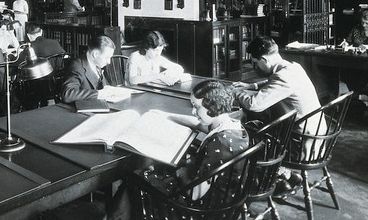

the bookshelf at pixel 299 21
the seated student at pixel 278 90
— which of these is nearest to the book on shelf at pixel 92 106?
the seated student at pixel 278 90

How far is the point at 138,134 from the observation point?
6.79 feet

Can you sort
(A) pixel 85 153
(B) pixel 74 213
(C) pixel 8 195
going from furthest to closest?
(A) pixel 85 153 < (B) pixel 74 213 < (C) pixel 8 195

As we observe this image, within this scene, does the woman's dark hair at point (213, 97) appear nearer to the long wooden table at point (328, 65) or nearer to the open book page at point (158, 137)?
the open book page at point (158, 137)

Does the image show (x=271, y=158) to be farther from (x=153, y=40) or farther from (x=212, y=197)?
(x=153, y=40)

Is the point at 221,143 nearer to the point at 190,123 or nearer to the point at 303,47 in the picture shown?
the point at 190,123

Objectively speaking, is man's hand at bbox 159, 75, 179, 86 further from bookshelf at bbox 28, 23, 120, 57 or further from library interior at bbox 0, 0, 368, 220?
bookshelf at bbox 28, 23, 120, 57

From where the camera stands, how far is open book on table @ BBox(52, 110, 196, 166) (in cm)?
195

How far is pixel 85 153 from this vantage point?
6.44 ft

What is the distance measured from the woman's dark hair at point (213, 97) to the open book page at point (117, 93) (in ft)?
3.13

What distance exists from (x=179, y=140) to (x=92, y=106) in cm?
77

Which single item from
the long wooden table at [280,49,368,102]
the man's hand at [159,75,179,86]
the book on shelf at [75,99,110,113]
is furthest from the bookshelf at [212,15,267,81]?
the book on shelf at [75,99,110,113]

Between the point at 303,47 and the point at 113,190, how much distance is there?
4158mm

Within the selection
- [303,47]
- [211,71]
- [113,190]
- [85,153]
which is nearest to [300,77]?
[113,190]

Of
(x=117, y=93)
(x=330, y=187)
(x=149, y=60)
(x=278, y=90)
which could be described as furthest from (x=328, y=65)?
(x=117, y=93)
